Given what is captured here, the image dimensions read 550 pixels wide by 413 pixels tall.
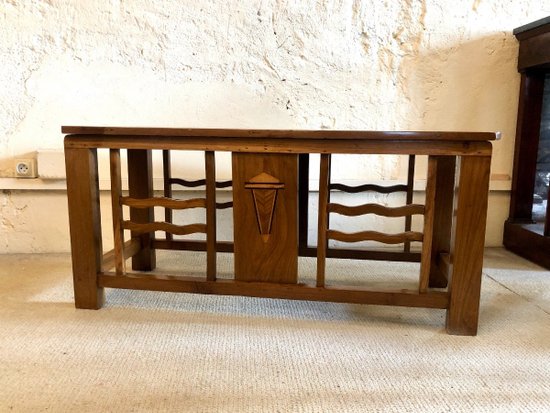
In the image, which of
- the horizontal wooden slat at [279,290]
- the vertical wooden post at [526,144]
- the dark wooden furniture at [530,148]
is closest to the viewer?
the horizontal wooden slat at [279,290]

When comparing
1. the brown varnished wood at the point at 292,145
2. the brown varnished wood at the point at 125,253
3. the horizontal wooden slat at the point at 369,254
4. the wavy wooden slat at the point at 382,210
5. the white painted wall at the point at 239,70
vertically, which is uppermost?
the white painted wall at the point at 239,70

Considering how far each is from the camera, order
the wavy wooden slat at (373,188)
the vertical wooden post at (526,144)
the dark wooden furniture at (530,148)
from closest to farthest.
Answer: the wavy wooden slat at (373,188) < the dark wooden furniture at (530,148) < the vertical wooden post at (526,144)

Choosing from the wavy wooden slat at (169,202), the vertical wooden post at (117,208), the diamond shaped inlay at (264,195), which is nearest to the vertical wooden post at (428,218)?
the diamond shaped inlay at (264,195)

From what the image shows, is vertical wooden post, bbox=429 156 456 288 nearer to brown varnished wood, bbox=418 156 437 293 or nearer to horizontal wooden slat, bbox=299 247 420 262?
horizontal wooden slat, bbox=299 247 420 262

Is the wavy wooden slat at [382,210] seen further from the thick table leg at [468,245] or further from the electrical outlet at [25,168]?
the electrical outlet at [25,168]

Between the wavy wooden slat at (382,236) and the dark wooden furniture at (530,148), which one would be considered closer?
the wavy wooden slat at (382,236)

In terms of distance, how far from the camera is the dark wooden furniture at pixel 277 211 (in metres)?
1.32

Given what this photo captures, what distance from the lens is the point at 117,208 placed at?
1.49 metres

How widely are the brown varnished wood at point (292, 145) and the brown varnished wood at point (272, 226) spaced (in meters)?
0.03

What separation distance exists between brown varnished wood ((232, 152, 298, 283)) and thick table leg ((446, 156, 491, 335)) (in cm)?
47

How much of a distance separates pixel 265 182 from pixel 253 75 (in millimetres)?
1023

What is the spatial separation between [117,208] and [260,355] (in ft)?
2.19

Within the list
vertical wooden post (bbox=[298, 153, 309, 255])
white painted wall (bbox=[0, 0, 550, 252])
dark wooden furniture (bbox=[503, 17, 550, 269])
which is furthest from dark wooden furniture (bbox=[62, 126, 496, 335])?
dark wooden furniture (bbox=[503, 17, 550, 269])

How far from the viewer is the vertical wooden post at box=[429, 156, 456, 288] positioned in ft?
5.21
